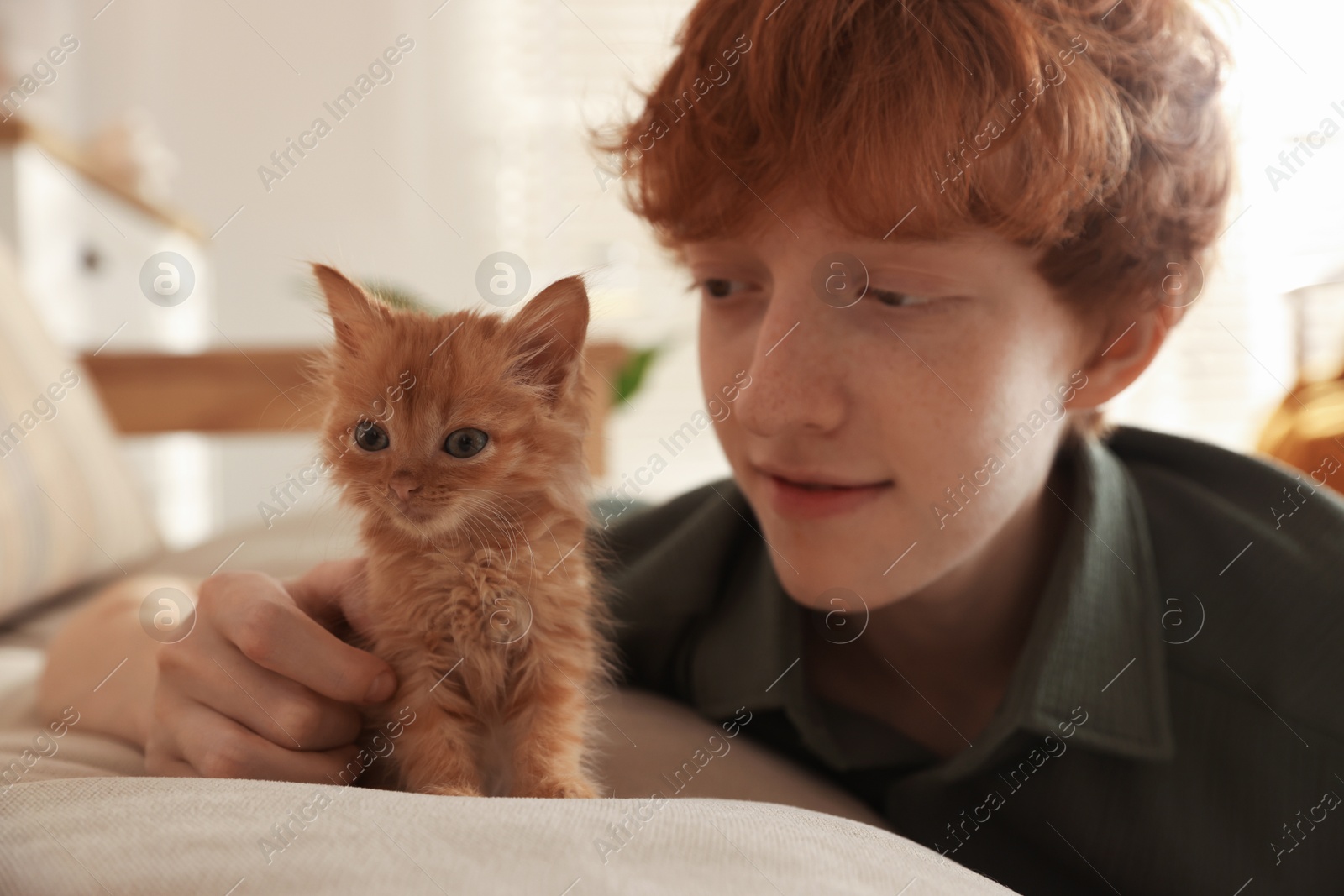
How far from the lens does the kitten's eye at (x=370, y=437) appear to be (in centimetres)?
74

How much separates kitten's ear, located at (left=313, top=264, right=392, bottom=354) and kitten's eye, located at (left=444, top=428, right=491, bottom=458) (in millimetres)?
123

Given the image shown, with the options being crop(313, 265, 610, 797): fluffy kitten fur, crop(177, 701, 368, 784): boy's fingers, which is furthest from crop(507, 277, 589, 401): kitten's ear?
crop(177, 701, 368, 784): boy's fingers

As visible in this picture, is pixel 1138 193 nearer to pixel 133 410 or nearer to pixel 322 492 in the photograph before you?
pixel 322 492

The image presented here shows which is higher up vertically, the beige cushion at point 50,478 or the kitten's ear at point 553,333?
the kitten's ear at point 553,333

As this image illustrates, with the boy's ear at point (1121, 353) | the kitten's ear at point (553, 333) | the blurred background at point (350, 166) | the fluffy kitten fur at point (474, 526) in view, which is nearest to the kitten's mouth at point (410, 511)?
the fluffy kitten fur at point (474, 526)

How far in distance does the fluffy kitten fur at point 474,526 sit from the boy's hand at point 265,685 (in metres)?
0.05

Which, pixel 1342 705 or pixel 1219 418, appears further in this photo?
pixel 1219 418

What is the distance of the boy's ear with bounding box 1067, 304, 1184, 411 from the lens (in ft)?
4.11

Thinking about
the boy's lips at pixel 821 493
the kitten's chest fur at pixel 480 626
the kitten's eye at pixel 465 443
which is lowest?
the kitten's chest fur at pixel 480 626

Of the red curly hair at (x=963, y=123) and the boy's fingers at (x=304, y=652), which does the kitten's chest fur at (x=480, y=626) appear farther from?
the red curly hair at (x=963, y=123)

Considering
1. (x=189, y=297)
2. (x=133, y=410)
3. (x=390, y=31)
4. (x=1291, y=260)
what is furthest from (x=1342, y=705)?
(x=390, y=31)

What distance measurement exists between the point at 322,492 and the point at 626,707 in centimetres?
54

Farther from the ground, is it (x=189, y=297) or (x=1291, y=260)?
(x=1291, y=260)

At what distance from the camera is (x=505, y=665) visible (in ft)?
2.48
